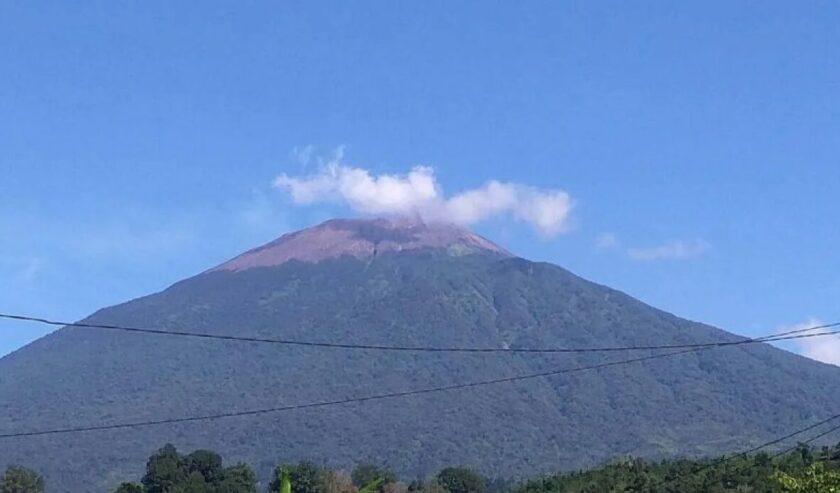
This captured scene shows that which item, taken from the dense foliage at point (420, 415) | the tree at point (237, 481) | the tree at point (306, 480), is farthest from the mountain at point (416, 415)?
the tree at point (306, 480)

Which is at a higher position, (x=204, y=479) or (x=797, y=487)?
(x=204, y=479)

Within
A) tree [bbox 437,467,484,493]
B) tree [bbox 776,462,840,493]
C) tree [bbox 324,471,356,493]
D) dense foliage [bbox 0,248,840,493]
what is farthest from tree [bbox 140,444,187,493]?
dense foliage [bbox 0,248,840,493]

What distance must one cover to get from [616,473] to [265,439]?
117 meters

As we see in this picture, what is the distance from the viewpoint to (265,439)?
16525cm

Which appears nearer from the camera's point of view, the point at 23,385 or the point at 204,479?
the point at 204,479

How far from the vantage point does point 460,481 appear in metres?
67.4

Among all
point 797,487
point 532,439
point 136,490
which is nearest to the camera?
point 797,487

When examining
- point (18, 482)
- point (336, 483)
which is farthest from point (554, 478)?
point (18, 482)

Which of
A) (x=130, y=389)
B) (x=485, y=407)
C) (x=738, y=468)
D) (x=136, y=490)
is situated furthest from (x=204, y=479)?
(x=130, y=389)

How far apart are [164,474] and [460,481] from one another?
14432 mm

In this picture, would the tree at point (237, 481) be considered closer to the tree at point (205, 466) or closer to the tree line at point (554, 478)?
the tree line at point (554, 478)

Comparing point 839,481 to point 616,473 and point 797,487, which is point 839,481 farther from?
point 616,473

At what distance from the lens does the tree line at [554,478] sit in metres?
43.2

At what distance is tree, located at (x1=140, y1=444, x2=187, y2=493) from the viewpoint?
2425 inches
